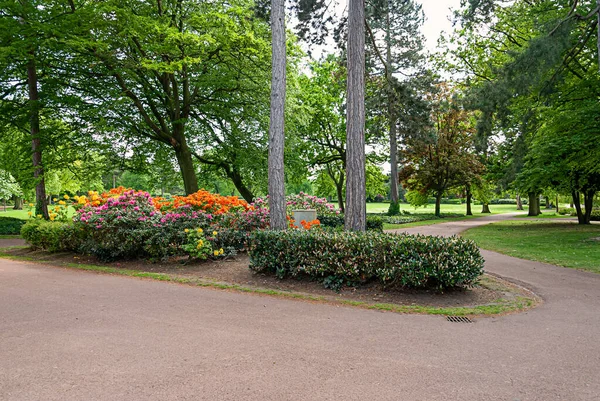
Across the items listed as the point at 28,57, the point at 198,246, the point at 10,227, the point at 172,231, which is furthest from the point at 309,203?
the point at 10,227

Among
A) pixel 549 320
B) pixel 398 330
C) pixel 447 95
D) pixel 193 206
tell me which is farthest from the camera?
pixel 447 95

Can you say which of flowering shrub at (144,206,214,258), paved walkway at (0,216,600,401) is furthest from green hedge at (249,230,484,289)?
flowering shrub at (144,206,214,258)

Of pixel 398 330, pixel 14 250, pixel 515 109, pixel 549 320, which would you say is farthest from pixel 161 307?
pixel 515 109

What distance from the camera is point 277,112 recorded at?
791 centimetres

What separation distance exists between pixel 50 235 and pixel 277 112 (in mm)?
7059

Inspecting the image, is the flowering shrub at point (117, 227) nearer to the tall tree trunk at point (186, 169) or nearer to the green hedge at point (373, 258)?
the green hedge at point (373, 258)

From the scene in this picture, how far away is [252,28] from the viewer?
13.6 meters

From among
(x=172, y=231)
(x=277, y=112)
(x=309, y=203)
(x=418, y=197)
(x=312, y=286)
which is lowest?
(x=312, y=286)

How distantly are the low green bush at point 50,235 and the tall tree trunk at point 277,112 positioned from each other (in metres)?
5.59

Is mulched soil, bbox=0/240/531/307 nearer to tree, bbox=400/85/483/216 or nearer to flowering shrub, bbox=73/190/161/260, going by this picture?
flowering shrub, bbox=73/190/161/260

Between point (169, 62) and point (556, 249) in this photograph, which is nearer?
point (556, 249)

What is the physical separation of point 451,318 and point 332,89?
26533mm

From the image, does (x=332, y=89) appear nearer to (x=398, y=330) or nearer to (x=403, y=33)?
(x=403, y=33)

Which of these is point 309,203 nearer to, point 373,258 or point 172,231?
point 172,231
